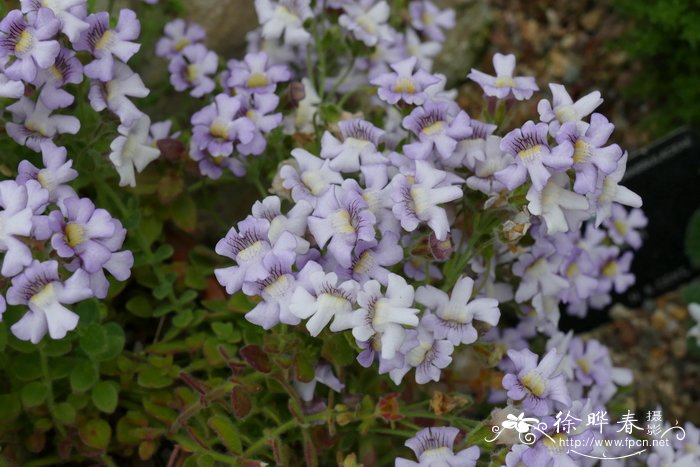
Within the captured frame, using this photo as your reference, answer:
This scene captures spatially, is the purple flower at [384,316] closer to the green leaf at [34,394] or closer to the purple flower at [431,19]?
the green leaf at [34,394]

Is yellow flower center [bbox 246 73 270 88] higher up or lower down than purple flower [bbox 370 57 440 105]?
higher up

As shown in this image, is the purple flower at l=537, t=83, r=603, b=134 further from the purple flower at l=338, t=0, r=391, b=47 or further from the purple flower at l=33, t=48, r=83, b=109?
the purple flower at l=33, t=48, r=83, b=109

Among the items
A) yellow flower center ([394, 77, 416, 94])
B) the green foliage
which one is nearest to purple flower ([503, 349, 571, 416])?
yellow flower center ([394, 77, 416, 94])

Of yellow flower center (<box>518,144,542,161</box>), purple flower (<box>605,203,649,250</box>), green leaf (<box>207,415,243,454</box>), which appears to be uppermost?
purple flower (<box>605,203,649,250</box>)

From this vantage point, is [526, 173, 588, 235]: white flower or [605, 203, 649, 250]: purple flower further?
[605, 203, 649, 250]: purple flower

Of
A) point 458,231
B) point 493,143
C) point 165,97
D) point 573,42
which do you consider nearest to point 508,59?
point 493,143

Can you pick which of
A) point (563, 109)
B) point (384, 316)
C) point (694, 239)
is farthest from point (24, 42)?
point (694, 239)
